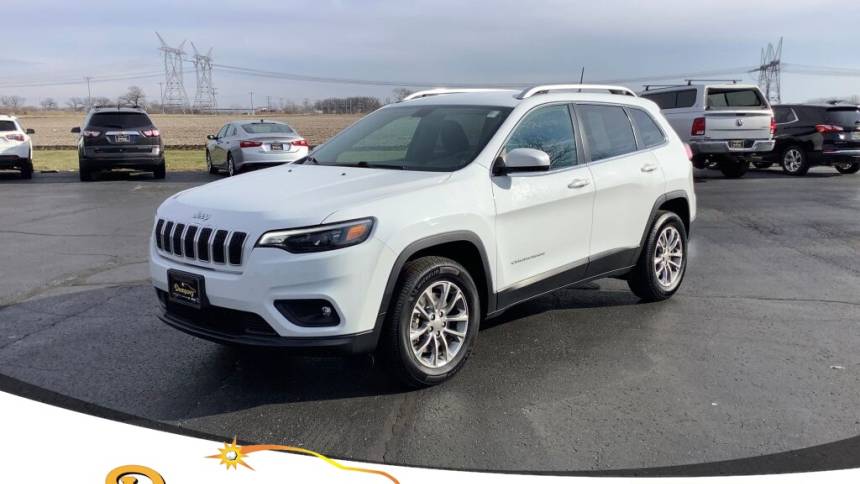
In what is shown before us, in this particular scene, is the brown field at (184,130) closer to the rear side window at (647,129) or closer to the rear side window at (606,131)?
the rear side window at (647,129)

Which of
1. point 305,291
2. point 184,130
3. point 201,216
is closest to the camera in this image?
point 305,291

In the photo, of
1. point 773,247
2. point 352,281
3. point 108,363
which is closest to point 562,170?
point 352,281

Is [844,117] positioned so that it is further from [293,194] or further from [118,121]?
[118,121]

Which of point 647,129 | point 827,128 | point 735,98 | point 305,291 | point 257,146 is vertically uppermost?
point 735,98

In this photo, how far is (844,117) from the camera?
17344 mm

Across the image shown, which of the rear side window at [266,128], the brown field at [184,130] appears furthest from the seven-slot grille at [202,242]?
the brown field at [184,130]

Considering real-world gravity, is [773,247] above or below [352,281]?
below

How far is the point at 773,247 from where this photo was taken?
29.1ft

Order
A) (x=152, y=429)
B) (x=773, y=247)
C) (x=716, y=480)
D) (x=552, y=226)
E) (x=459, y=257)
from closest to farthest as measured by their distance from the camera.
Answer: (x=716, y=480) < (x=152, y=429) < (x=459, y=257) < (x=552, y=226) < (x=773, y=247)

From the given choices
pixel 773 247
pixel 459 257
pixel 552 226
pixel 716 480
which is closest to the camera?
pixel 716 480

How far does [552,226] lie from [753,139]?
43.3 feet

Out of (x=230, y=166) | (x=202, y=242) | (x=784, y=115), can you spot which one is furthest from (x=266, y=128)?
(x=202, y=242)

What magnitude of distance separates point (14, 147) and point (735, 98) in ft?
57.9

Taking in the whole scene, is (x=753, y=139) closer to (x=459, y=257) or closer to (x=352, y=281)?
(x=459, y=257)
